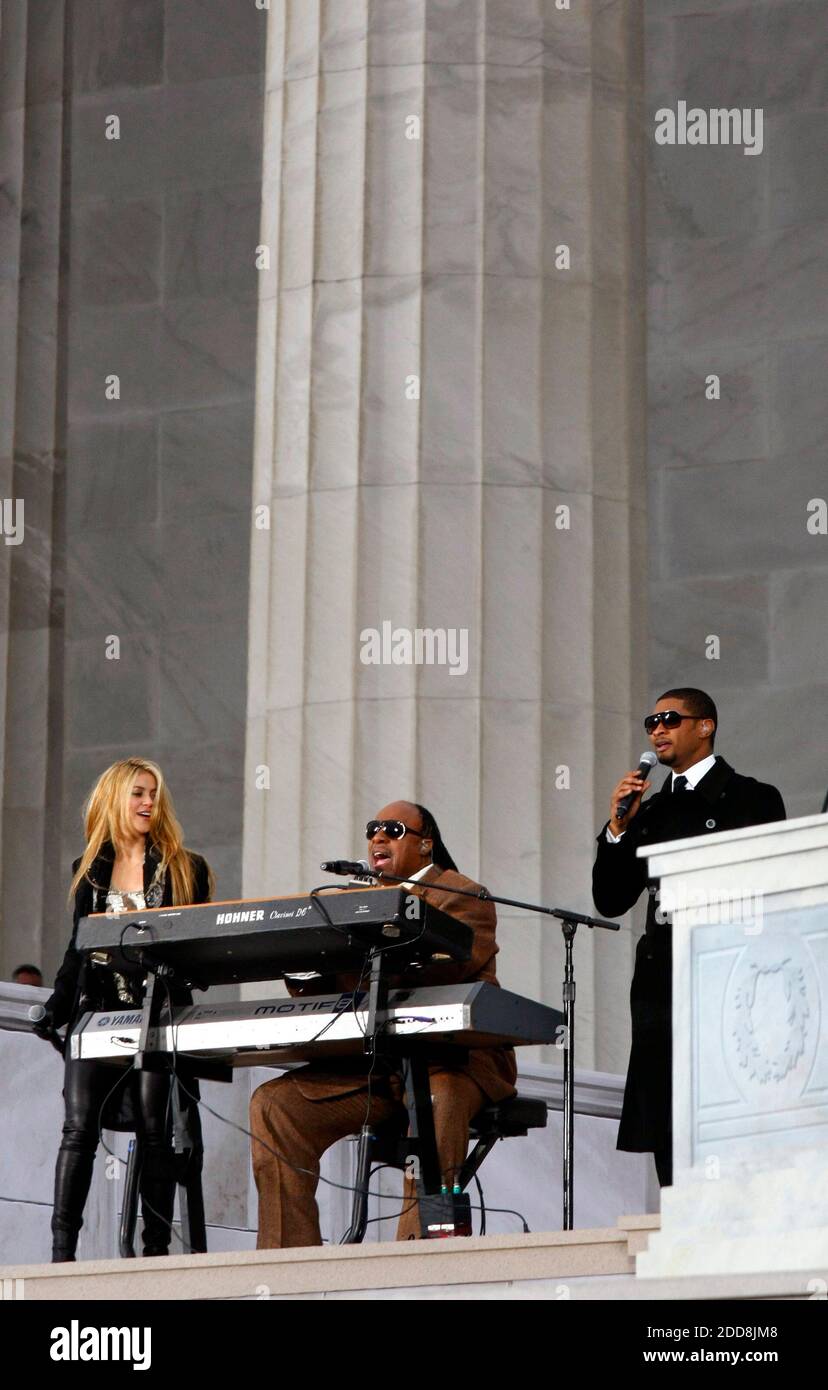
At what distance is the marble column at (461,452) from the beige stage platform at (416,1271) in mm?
3712

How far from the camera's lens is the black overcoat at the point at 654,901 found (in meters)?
7.76

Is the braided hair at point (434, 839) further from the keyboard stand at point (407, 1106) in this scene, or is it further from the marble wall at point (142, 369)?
the marble wall at point (142, 369)

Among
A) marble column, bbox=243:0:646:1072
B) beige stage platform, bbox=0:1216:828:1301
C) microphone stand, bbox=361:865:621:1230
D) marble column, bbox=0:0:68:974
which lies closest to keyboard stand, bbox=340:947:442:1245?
microphone stand, bbox=361:865:621:1230

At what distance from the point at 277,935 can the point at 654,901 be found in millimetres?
1409

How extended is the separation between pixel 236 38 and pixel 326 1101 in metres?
11.3

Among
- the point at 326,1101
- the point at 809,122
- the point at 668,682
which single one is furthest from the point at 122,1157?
the point at 809,122

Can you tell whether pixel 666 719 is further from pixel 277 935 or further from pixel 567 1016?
pixel 277 935

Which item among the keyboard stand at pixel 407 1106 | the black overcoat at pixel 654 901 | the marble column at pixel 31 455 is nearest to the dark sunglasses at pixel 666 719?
the black overcoat at pixel 654 901

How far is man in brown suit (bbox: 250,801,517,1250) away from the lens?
764cm

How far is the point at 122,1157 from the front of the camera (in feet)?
32.0

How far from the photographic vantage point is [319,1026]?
7.53 meters
